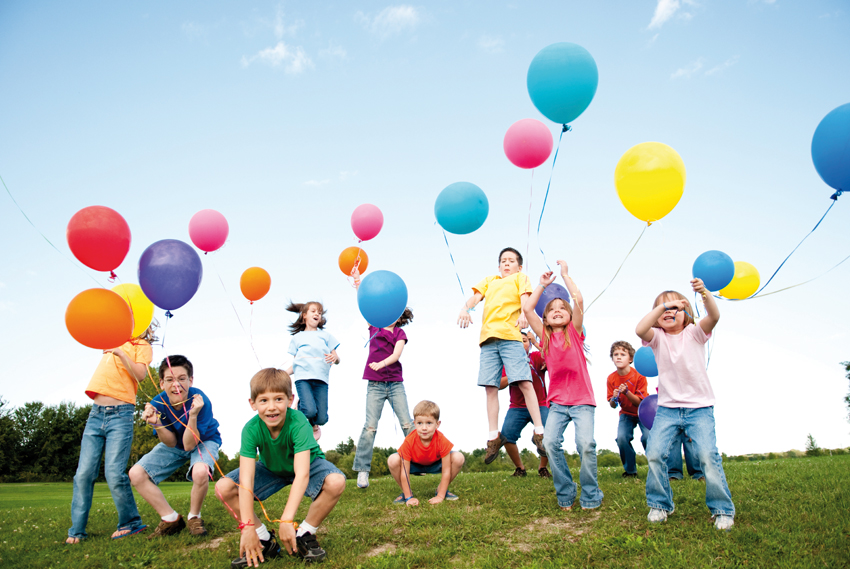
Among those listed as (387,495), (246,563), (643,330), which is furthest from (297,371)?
(643,330)

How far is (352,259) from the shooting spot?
24.8ft

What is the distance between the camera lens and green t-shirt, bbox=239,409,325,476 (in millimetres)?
3768

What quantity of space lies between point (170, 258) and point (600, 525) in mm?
4141

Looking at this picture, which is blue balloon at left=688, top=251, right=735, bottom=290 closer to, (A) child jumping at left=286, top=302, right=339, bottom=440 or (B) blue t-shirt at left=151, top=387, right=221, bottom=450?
(A) child jumping at left=286, top=302, right=339, bottom=440

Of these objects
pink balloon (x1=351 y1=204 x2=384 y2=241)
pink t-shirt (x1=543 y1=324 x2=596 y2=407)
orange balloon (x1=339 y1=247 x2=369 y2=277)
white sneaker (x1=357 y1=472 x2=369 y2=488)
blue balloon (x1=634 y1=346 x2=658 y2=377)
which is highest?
pink balloon (x1=351 y1=204 x2=384 y2=241)

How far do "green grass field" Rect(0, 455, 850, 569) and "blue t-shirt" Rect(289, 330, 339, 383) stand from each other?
4.65 feet

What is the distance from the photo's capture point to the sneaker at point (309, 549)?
11.7 feet

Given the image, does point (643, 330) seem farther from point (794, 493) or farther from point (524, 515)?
point (794, 493)

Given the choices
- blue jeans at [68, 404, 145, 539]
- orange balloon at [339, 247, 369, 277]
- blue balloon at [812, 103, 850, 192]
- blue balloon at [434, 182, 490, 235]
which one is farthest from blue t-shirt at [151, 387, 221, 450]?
blue balloon at [812, 103, 850, 192]

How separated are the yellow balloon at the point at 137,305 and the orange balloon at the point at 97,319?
82cm

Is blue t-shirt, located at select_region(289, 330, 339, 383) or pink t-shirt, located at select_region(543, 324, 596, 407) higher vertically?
blue t-shirt, located at select_region(289, 330, 339, 383)

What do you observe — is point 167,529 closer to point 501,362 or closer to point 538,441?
point 501,362

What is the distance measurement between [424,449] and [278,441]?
1.76 metres

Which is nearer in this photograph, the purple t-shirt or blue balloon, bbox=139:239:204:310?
blue balloon, bbox=139:239:204:310
